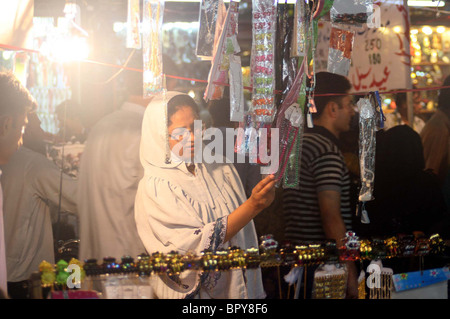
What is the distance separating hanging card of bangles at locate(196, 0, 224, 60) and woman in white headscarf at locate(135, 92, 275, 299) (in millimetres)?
224

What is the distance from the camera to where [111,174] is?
2781 mm

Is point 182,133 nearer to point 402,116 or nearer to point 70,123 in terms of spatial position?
point 70,123

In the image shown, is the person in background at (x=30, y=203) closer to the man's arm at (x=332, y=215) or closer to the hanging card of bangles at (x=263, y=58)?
the hanging card of bangles at (x=263, y=58)

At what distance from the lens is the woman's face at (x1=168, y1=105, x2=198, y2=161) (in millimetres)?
2619

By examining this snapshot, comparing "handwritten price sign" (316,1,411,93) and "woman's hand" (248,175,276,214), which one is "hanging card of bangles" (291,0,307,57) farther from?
"handwritten price sign" (316,1,411,93)

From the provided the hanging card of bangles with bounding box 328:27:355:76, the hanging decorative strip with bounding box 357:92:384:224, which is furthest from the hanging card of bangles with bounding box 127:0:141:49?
the hanging decorative strip with bounding box 357:92:384:224

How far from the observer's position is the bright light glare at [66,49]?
8.41ft

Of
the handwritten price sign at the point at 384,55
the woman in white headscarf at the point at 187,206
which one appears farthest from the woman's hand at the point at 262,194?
the handwritten price sign at the point at 384,55

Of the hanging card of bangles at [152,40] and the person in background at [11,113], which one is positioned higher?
the hanging card of bangles at [152,40]

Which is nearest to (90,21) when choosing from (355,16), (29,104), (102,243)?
(29,104)

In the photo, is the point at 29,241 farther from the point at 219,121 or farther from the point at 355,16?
the point at 355,16

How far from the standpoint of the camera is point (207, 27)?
263 cm

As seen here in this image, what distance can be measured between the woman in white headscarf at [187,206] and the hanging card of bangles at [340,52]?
2.16 ft

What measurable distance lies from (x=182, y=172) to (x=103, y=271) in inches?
22.7
